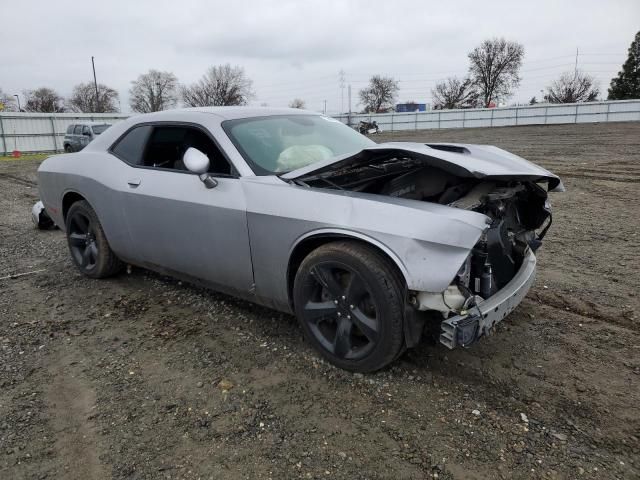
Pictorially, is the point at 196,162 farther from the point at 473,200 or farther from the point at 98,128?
the point at 98,128

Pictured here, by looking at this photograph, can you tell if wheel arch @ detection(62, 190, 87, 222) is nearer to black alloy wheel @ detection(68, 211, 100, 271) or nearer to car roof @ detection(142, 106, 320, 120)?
black alloy wheel @ detection(68, 211, 100, 271)

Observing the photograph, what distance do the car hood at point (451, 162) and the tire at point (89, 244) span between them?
7.39 ft

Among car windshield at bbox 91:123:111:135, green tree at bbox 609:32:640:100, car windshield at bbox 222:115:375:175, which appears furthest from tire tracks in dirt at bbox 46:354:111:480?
green tree at bbox 609:32:640:100

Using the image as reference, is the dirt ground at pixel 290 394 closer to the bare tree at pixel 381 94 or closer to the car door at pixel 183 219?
the car door at pixel 183 219

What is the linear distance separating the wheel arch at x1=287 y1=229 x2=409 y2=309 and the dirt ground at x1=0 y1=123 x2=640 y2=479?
22.6 inches

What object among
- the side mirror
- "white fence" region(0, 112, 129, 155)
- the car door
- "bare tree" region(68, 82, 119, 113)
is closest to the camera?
the side mirror

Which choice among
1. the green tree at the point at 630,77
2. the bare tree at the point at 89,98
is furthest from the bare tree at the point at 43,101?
the green tree at the point at 630,77

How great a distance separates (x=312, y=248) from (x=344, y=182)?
570mm

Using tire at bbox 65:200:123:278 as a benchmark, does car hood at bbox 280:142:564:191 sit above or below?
above

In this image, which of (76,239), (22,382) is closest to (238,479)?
(22,382)

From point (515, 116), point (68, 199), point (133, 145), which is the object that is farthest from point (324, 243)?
point (515, 116)

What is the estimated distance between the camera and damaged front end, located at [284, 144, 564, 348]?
8.34 feet

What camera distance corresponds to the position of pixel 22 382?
9.82 ft

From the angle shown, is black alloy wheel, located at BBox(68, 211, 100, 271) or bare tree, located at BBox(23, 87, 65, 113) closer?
black alloy wheel, located at BBox(68, 211, 100, 271)
